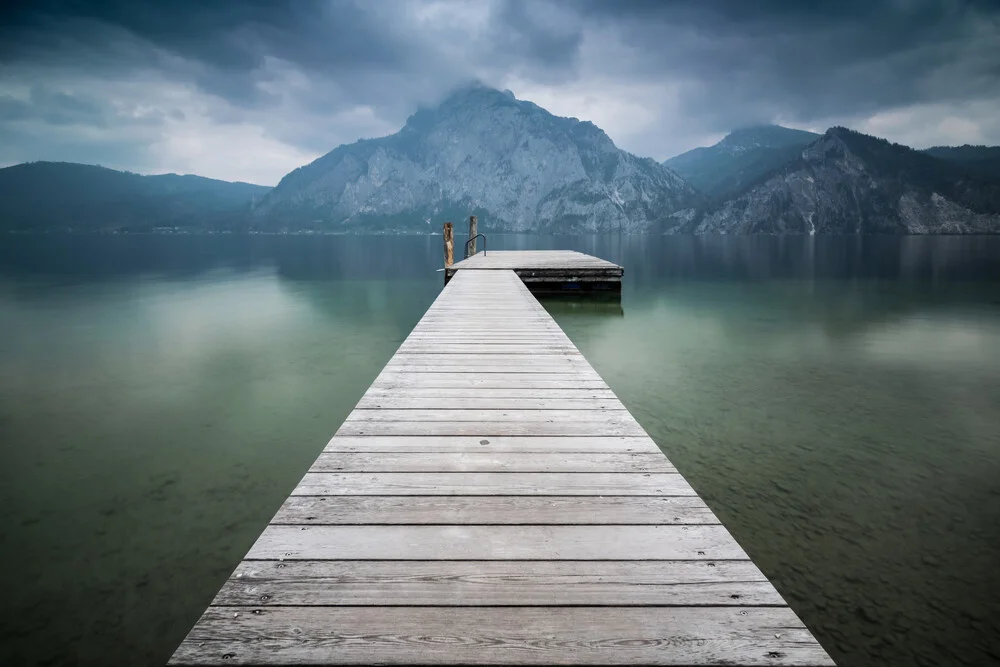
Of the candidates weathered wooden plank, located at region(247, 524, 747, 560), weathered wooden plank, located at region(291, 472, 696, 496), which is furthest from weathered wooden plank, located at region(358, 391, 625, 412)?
weathered wooden plank, located at region(247, 524, 747, 560)

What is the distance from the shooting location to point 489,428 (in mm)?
4105

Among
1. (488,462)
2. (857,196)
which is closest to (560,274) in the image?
(488,462)

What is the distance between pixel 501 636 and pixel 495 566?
415 millimetres

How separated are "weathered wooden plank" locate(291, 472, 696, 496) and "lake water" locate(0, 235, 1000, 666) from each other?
5.38 feet

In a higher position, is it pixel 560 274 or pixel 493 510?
pixel 560 274

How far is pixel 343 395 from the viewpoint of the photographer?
29.7 ft

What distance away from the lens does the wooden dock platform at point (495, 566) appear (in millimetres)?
1883

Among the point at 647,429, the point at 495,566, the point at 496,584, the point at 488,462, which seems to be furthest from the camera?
the point at 647,429

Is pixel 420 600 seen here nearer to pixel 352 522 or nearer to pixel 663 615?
pixel 352 522

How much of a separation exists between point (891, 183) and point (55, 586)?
226 metres

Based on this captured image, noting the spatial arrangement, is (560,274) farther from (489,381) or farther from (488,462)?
(488,462)

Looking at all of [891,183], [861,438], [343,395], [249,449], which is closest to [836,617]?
[861,438]

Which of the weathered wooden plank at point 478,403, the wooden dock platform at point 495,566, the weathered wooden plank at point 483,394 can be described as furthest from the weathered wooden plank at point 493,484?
the weathered wooden plank at point 483,394

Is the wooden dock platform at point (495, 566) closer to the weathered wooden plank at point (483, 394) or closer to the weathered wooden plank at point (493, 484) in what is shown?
the weathered wooden plank at point (493, 484)
